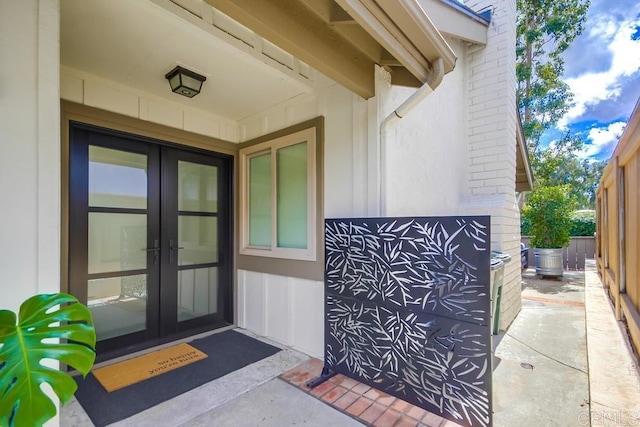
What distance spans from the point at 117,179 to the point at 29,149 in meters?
1.88

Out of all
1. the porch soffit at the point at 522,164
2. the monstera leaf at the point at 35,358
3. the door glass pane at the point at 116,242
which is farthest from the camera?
the porch soffit at the point at 522,164

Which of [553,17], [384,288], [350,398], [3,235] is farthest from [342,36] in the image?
[553,17]

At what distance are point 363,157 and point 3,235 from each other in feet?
8.20

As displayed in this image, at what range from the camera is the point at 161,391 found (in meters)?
2.54

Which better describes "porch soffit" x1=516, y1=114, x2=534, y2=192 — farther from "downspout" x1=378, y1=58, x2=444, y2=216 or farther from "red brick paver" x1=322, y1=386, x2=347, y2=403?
"red brick paver" x1=322, y1=386, x2=347, y2=403

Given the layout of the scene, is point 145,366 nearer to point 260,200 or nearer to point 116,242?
point 116,242

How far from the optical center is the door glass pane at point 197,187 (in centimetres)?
375

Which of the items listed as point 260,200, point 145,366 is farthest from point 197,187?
point 145,366

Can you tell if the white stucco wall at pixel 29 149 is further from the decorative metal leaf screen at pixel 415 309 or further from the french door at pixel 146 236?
the decorative metal leaf screen at pixel 415 309

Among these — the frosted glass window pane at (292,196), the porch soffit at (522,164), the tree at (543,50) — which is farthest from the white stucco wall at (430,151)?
the tree at (543,50)

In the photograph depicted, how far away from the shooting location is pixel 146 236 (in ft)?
11.3

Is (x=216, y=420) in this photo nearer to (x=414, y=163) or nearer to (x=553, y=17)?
(x=414, y=163)

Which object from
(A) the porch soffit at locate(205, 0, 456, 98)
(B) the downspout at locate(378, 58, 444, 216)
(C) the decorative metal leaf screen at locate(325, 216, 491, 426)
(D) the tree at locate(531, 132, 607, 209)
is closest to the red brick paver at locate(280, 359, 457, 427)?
(C) the decorative metal leaf screen at locate(325, 216, 491, 426)

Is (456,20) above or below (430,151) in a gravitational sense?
above
